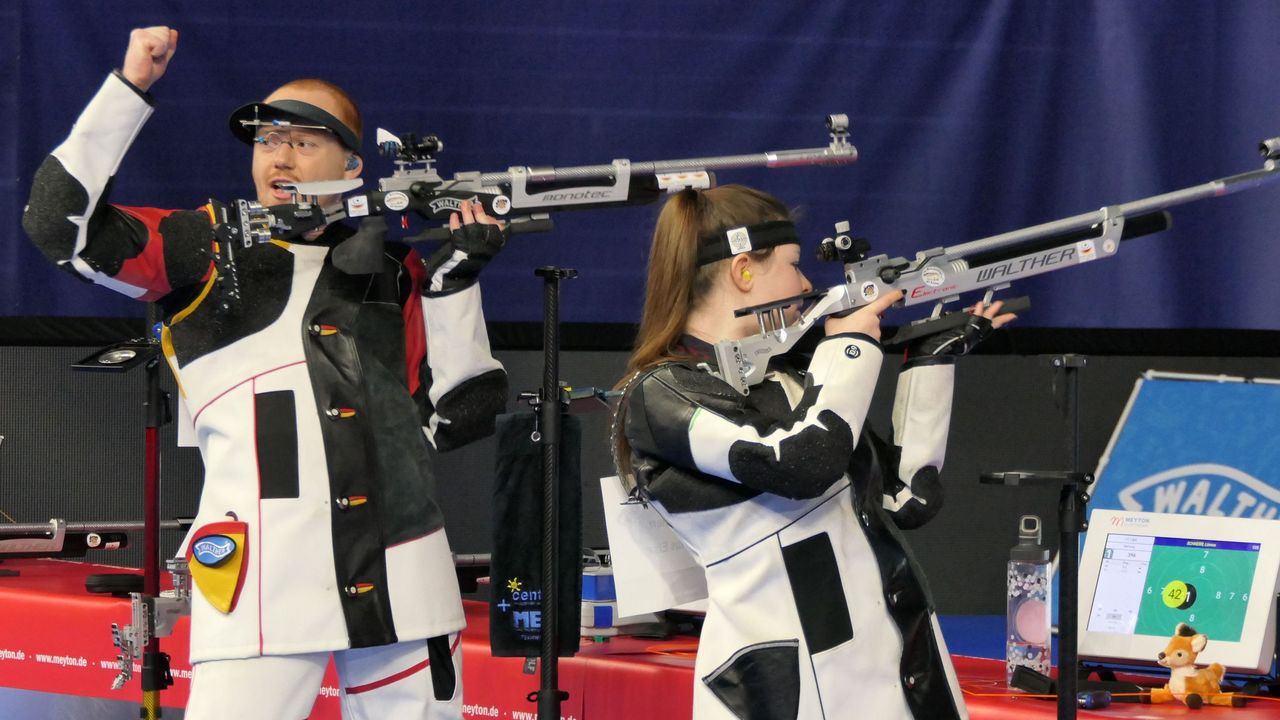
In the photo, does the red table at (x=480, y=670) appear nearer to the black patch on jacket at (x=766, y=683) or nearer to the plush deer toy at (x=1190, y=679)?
the plush deer toy at (x=1190, y=679)

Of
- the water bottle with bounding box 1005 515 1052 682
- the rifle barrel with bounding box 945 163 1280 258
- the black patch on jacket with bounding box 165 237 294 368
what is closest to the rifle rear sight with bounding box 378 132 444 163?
the black patch on jacket with bounding box 165 237 294 368

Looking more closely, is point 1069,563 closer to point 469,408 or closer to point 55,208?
point 469,408

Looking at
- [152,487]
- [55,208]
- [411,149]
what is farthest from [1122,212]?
[152,487]

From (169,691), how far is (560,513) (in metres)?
1.37

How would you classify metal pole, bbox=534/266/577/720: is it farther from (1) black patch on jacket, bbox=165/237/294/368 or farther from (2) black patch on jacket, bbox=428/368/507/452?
(1) black patch on jacket, bbox=165/237/294/368

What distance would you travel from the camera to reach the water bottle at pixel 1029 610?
9.60 ft

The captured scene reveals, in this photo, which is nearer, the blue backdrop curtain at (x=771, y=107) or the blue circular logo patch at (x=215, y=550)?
the blue circular logo patch at (x=215, y=550)

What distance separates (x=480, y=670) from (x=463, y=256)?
3.82 ft

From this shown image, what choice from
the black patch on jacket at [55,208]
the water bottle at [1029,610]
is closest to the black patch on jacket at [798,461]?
the water bottle at [1029,610]

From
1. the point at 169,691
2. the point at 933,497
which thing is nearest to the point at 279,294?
the point at 933,497

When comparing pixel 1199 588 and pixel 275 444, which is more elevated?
pixel 275 444

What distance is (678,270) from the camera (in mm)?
2438

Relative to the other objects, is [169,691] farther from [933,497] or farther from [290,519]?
[933,497]

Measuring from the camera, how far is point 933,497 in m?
2.34
